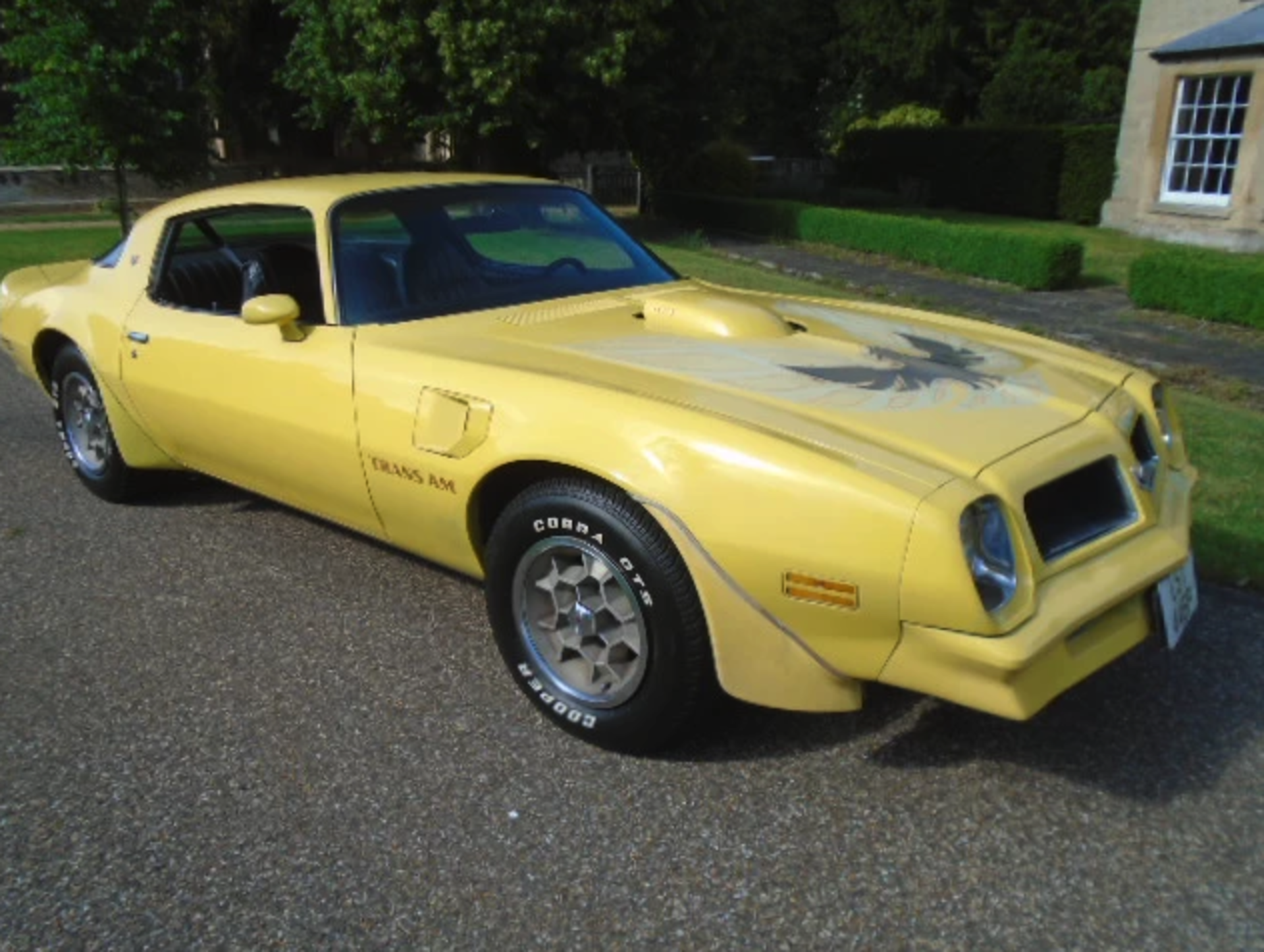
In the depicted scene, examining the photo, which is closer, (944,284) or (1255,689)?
(1255,689)

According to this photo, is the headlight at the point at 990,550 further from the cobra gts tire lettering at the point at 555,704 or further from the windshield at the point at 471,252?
the windshield at the point at 471,252

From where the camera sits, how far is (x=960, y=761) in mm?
2920

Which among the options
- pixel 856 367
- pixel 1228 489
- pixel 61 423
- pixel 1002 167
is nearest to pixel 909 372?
pixel 856 367

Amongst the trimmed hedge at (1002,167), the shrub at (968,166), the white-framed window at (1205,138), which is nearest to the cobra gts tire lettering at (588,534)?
the white-framed window at (1205,138)

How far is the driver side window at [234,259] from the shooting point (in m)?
4.02

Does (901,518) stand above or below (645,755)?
above

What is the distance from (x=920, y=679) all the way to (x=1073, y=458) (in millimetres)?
748

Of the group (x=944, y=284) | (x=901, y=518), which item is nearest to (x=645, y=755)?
(x=901, y=518)

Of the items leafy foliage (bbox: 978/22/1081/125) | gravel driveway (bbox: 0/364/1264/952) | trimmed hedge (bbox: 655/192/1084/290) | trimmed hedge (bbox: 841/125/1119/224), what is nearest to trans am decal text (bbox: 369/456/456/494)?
gravel driveway (bbox: 0/364/1264/952)

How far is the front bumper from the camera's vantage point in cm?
238

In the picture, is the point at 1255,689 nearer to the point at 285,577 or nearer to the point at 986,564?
the point at 986,564

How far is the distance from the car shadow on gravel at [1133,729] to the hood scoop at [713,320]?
1.28m

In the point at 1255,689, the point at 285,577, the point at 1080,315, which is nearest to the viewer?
the point at 1255,689

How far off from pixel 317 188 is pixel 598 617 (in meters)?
2.10
